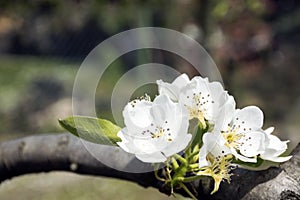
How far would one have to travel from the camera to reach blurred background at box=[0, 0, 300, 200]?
250cm

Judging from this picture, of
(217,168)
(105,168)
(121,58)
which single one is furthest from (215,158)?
(121,58)

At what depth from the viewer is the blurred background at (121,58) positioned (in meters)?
2.50

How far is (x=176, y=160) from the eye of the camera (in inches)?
20.9

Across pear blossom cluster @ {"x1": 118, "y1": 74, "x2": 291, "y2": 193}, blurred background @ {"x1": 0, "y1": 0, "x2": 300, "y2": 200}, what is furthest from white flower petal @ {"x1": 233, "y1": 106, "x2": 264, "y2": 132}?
blurred background @ {"x1": 0, "y1": 0, "x2": 300, "y2": 200}

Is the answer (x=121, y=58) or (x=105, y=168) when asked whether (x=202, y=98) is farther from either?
(x=121, y=58)

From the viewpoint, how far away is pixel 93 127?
508 mm

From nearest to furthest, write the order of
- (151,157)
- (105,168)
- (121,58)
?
1. (151,157)
2. (105,168)
3. (121,58)

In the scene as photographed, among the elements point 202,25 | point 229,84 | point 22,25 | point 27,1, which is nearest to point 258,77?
point 229,84

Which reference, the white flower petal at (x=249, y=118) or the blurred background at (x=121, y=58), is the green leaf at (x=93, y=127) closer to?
the white flower petal at (x=249, y=118)

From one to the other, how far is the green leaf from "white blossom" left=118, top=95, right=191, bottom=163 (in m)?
0.02

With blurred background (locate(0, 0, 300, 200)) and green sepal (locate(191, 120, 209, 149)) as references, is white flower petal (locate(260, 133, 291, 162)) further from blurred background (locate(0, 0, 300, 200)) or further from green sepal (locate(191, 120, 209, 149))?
blurred background (locate(0, 0, 300, 200))

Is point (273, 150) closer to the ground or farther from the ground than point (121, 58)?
farther from the ground

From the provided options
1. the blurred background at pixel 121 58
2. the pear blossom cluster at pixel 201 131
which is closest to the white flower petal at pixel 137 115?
the pear blossom cluster at pixel 201 131

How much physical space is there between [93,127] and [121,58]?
3.13 m
